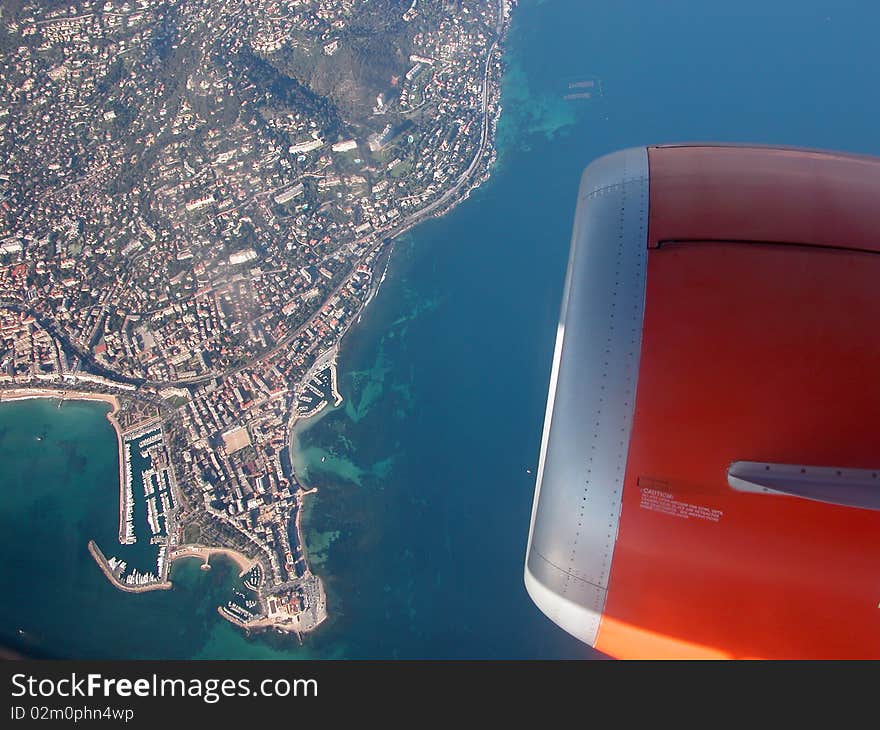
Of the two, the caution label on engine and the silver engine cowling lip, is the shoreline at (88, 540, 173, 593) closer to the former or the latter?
the silver engine cowling lip

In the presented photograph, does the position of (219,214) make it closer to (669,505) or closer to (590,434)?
(590,434)

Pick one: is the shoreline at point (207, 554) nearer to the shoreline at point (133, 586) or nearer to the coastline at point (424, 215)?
the shoreline at point (133, 586)

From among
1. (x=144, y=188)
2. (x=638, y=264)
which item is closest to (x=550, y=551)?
(x=638, y=264)

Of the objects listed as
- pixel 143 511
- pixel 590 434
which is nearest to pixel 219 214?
pixel 143 511

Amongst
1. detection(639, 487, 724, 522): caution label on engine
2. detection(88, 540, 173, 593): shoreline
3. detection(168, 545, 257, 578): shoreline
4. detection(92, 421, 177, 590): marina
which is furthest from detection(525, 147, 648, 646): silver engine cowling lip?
detection(92, 421, 177, 590): marina

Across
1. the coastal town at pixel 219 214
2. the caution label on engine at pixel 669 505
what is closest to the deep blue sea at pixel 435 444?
the coastal town at pixel 219 214

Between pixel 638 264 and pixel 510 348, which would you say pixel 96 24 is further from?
pixel 638 264
